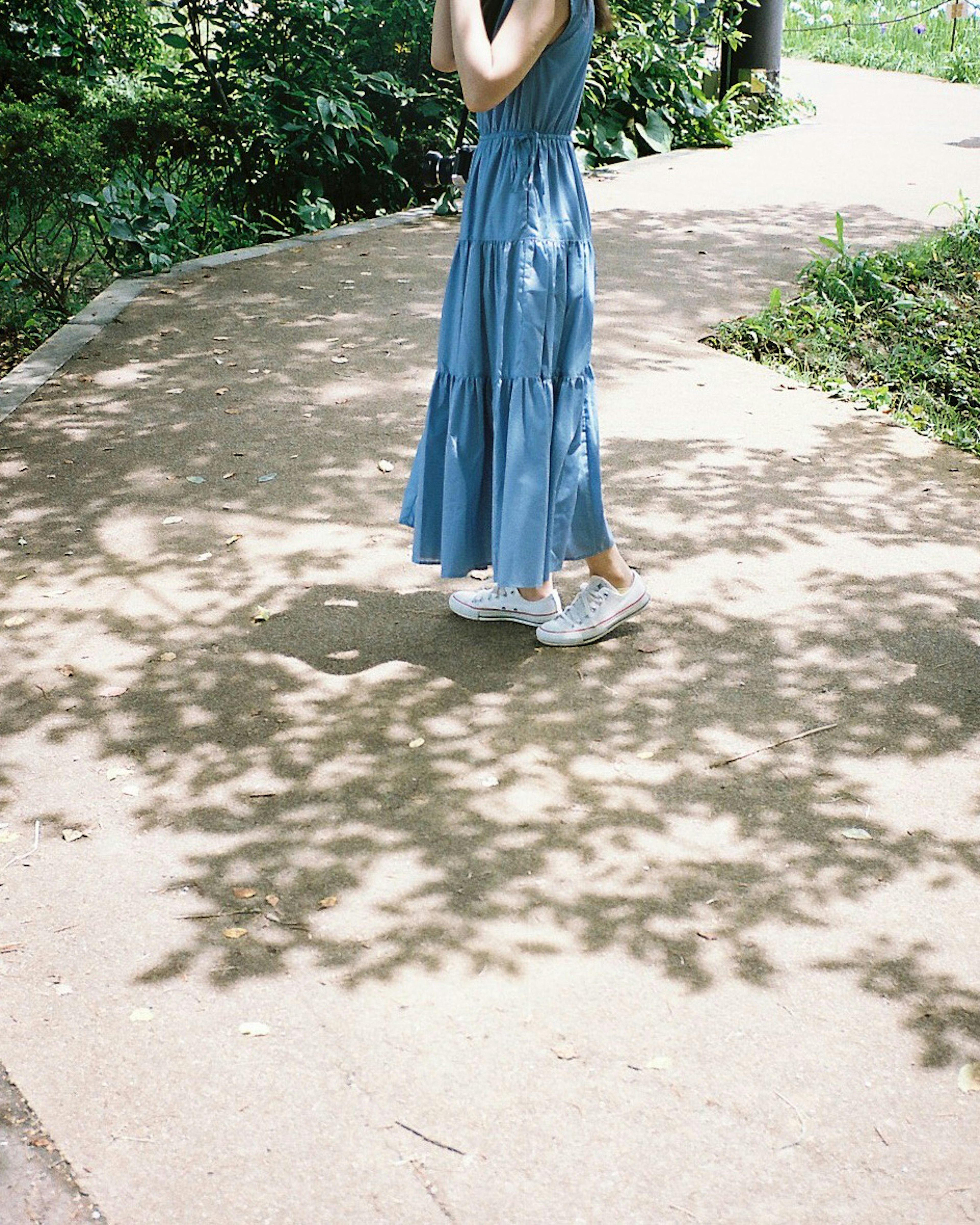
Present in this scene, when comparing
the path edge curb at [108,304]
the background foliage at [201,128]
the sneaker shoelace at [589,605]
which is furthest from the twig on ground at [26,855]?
the background foliage at [201,128]

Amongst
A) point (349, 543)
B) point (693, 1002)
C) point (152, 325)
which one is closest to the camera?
point (693, 1002)

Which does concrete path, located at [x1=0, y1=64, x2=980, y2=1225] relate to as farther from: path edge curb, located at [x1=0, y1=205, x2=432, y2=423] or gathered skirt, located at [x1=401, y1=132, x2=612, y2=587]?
gathered skirt, located at [x1=401, y1=132, x2=612, y2=587]

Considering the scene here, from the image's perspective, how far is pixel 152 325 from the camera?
7289 millimetres

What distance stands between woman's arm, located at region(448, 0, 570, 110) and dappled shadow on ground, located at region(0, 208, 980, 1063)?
1607 mm

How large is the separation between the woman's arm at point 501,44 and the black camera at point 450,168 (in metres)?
0.40

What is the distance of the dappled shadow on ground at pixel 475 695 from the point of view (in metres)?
3.10

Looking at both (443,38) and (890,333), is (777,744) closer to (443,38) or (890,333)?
(443,38)

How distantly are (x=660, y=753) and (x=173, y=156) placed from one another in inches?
257

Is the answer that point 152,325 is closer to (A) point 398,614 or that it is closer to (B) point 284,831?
(A) point 398,614

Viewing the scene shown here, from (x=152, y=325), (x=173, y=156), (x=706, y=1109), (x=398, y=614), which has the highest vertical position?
(x=173, y=156)

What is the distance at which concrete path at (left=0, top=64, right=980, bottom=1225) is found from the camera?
2494 mm

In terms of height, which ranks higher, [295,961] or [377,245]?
[377,245]

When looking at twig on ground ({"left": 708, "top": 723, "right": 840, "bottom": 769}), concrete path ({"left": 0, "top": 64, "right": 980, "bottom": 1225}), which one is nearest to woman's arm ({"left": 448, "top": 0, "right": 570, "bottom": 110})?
concrete path ({"left": 0, "top": 64, "right": 980, "bottom": 1225})

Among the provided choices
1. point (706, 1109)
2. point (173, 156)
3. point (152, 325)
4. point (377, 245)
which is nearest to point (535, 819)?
point (706, 1109)
